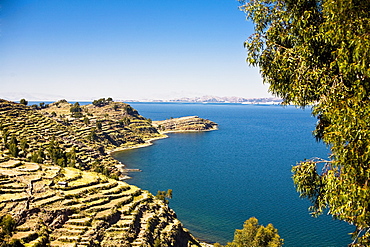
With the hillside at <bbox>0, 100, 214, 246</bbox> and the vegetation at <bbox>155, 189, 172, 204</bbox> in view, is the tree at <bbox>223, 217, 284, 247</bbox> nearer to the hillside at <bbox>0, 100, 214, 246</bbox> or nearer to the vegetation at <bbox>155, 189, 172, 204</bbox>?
the hillside at <bbox>0, 100, 214, 246</bbox>

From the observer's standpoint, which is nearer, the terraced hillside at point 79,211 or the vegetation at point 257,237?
the terraced hillside at point 79,211

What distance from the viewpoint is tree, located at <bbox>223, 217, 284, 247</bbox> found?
43781mm

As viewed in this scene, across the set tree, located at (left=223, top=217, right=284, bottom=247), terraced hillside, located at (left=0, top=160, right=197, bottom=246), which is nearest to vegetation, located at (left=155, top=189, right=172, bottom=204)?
terraced hillside, located at (left=0, top=160, right=197, bottom=246)

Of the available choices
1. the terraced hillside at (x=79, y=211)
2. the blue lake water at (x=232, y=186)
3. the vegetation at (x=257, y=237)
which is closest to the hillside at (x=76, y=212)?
the terraced hillside at (x=79, y=211)

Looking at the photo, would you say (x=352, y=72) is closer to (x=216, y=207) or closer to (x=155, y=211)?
(x=155, y=211)

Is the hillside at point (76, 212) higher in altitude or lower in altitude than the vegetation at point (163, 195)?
higher

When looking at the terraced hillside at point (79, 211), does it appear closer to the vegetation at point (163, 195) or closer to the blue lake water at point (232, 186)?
the vegetation at point (163, 195)

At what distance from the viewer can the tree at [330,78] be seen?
937 centimetres

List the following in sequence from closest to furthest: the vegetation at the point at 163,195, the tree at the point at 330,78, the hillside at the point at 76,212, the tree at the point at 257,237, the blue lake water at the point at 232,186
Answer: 1. the tree at the point at 330,78
2. the hillside at the point at 76,212
3. the tree at the point at 257,237
4. the blue lake water at the point at 232,186
5. the vegetation at the point at 163,195

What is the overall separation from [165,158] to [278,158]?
52316mm

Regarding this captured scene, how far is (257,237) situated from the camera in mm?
43844

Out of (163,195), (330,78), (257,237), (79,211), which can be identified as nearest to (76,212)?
(79,211)

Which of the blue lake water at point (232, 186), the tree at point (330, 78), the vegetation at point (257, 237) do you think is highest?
the tree at point (330, 78)

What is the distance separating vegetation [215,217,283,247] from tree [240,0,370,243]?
114ft
